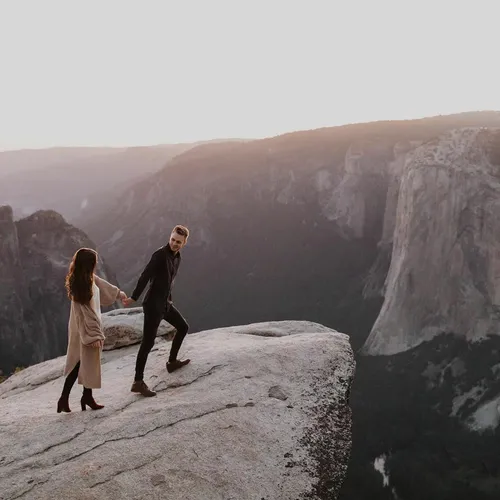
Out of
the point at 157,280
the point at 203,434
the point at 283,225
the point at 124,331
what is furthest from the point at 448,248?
the point at 203,434

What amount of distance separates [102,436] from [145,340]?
1.41 metres

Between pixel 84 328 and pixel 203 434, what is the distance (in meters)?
2.02

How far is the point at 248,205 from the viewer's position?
5959 cm

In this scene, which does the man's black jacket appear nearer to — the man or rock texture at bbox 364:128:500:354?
the man

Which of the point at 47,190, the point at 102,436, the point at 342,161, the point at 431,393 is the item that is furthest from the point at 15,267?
the point at 47,190

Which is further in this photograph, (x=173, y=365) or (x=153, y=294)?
(x=173, y=365)

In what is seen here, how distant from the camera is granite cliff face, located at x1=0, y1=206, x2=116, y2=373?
30.4m

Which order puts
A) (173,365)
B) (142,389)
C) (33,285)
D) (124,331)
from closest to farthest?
1. (142,389)
2. (173,365)
3. (124,331)
4. (33,285)

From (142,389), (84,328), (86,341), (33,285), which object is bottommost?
(33,285)

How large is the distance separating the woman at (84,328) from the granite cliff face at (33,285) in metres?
25.9

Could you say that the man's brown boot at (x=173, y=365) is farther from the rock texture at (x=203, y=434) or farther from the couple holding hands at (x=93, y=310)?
the couple holding hands at (x=93, y=310)

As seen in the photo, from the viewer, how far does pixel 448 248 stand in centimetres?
3372

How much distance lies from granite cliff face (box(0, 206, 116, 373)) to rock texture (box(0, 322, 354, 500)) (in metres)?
25.0

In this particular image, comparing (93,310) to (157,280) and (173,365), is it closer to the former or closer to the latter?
(157,280)
